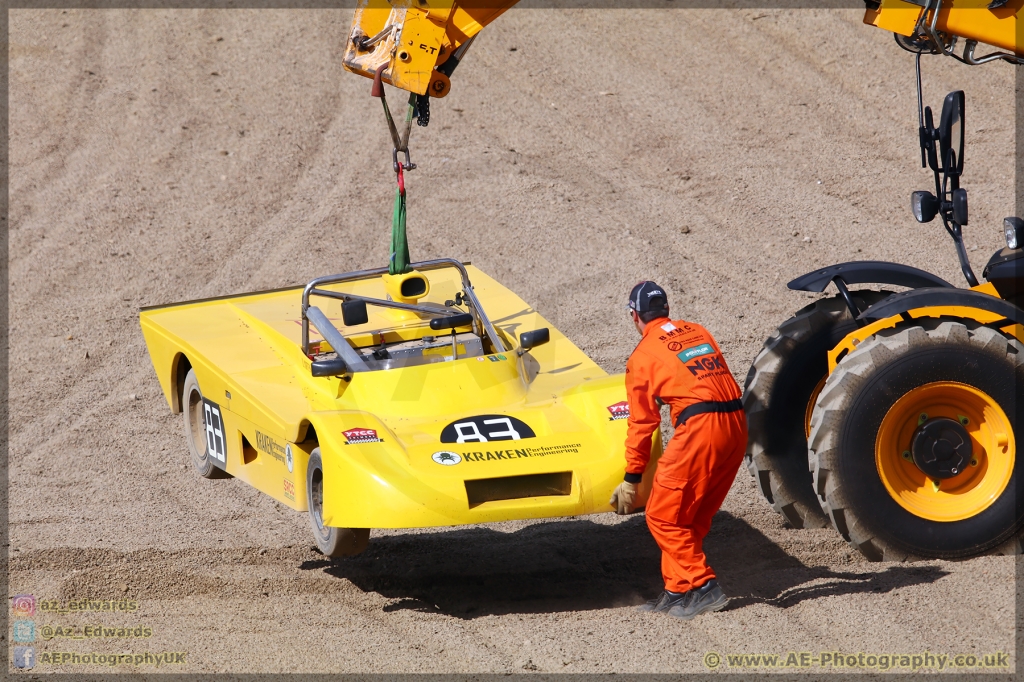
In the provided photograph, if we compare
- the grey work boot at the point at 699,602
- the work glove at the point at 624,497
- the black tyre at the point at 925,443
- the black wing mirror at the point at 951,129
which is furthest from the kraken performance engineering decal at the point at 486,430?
the black wing mirror at the point at 951,129

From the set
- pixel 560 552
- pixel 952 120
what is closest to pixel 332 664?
pixel 560 552

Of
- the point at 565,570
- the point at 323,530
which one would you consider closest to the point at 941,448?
the point at 565,570

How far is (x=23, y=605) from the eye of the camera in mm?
7738

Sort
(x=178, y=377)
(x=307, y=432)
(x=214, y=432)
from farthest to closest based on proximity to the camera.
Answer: (x=178, y=377), (x=214, y=432), (x=307, y=432)

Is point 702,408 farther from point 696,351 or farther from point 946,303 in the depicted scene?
point 946,303

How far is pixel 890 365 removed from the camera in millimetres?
7012

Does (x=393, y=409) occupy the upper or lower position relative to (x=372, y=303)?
lower

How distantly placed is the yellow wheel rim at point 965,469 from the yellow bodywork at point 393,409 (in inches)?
53.7

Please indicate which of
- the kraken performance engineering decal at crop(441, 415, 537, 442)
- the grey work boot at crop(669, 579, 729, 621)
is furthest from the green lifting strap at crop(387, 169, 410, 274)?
the grey work boot at crop(669, 579, 729, 621)

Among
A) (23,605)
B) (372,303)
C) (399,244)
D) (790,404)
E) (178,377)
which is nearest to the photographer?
(23,605)

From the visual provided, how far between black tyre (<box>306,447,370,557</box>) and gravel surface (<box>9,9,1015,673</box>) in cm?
40

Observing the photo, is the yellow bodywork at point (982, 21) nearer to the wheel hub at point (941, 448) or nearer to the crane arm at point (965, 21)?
the crane arm at point (965, 21)

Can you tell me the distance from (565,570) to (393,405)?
1566 mm

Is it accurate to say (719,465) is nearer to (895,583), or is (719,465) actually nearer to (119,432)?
(895,583)
